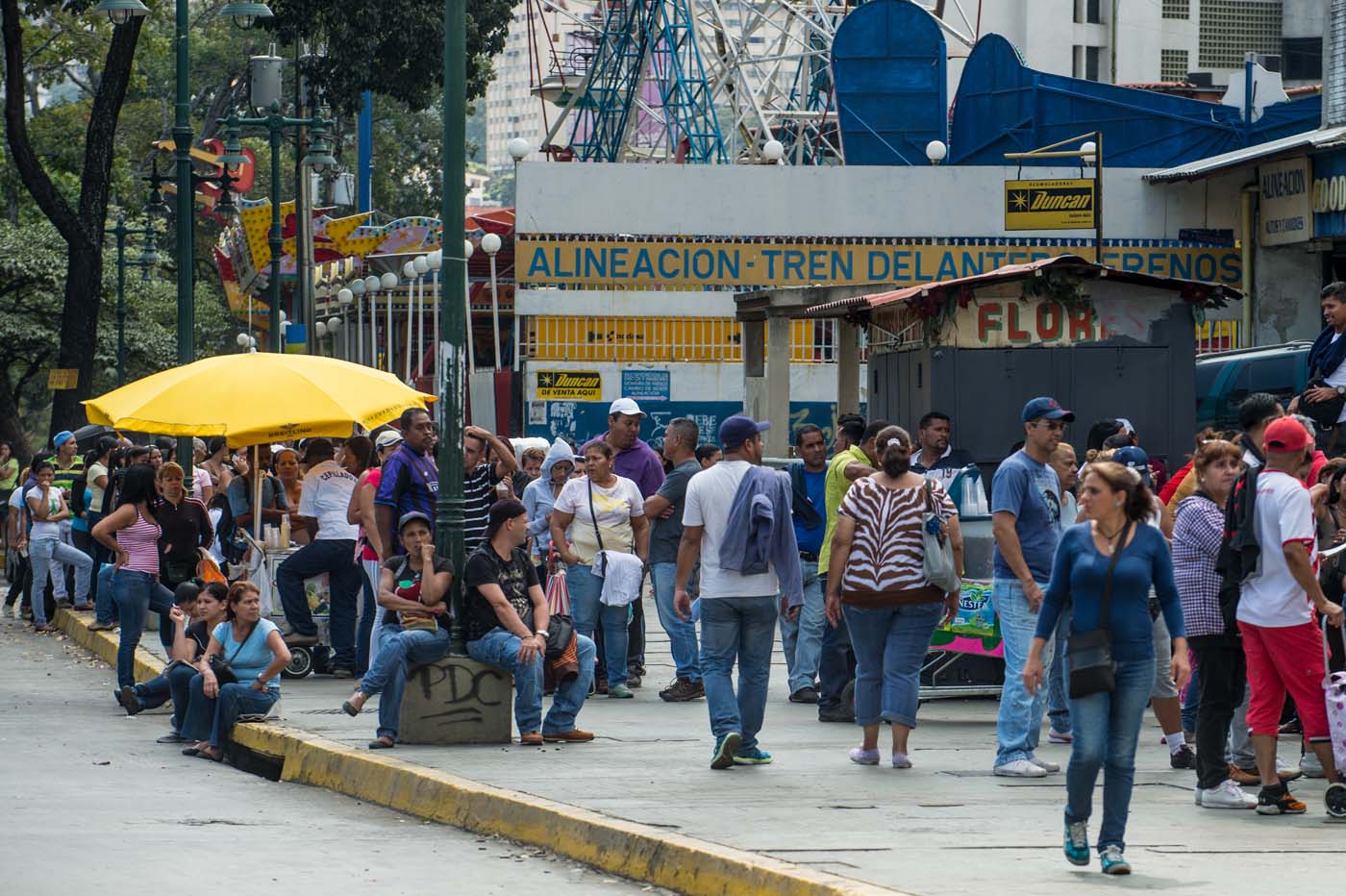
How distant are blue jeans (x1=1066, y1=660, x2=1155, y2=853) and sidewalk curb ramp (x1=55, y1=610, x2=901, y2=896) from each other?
939 millimetres

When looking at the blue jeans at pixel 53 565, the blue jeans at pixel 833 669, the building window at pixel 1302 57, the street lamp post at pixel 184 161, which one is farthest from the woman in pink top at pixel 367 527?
the building window at pixel 1302 57

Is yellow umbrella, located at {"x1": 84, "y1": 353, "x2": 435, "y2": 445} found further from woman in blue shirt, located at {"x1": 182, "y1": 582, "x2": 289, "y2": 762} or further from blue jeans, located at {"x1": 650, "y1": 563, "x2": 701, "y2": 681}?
woman in blue shirt, located at {"x1": 182, "y1": 582, "x2": 289, "y2": 762}

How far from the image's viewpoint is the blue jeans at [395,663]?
1122cm

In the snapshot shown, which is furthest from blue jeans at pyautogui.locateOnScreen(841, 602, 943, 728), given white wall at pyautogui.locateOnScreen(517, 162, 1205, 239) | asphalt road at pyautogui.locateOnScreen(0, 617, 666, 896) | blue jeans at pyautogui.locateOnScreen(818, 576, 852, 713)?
white wall at pyautogui.locateOnScreen(517, 162, 1205, 239)

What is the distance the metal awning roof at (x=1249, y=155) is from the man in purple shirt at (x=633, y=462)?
16.5 metres

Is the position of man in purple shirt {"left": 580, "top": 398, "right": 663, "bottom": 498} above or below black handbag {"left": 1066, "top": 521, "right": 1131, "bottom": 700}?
above

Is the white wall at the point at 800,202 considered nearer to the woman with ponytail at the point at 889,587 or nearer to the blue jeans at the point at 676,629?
the blue jeans at the point at 676,629

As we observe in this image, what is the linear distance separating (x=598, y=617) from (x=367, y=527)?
1.64m

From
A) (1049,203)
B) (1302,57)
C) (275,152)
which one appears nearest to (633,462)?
(275,152)

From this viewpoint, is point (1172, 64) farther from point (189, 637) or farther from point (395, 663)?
point (395, 663)

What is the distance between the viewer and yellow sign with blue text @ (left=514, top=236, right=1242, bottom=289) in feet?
99.9

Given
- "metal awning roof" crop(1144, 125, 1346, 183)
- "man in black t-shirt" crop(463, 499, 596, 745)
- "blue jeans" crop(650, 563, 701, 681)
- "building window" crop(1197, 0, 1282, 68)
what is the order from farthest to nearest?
"building window" crop(1197, 0, 1282, 68), "metal awning roof" crop(1144, 125, 1346, 183), "blue jeans" crop(650, 563, 701, 681), "man in black t-shirt" crop(463, 499, 596, 745)

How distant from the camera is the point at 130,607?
14.9m

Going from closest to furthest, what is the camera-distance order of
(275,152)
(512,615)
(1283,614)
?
(1283,614) < (512,615) < (275,152)
